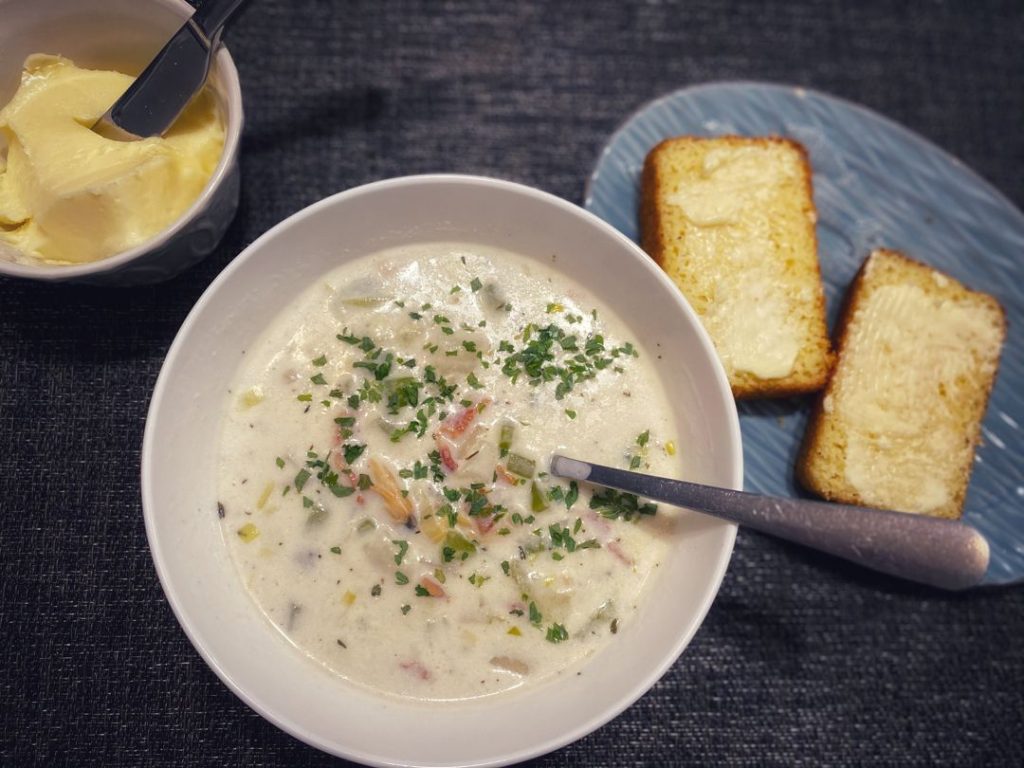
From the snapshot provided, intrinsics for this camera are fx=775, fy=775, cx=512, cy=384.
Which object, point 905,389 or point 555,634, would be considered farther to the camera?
point 905,389

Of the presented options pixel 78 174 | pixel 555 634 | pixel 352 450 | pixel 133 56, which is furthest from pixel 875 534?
pixel 133 56

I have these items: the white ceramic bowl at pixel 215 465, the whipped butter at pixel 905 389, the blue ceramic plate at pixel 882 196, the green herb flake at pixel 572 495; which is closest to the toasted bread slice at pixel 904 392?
the whipped butter at pixel 905 389

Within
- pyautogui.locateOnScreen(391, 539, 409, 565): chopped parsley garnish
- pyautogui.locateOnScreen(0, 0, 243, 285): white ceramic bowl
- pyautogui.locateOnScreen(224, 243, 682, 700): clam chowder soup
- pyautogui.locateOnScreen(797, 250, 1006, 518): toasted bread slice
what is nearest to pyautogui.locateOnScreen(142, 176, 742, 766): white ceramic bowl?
pyautogui.locateOnScreen(224, 243, 682, 700): clam chowder soup

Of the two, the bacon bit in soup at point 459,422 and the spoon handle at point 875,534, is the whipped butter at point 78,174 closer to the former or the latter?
the bacon bit in soup at point 459,422

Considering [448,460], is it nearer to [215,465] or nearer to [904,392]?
[215,465]

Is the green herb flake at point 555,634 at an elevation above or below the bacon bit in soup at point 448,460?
below

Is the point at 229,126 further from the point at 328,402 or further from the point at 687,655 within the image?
the point at 687,655
